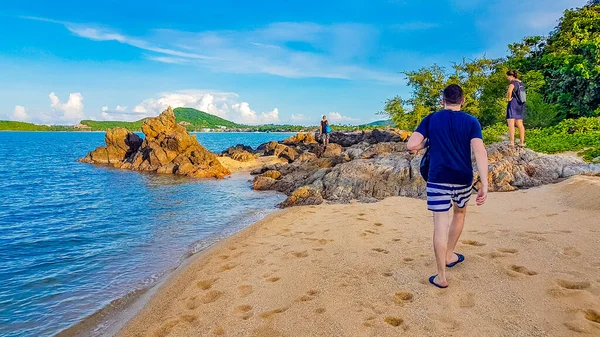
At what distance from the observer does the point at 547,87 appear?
3092cm

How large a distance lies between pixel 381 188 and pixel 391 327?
419 inches

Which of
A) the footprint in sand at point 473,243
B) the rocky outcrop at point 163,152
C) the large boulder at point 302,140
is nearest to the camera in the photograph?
the footprint in sand at point 473,243

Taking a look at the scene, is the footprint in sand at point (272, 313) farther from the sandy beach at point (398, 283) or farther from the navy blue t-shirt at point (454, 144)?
the navy blue t-shirt at point (454, 144)

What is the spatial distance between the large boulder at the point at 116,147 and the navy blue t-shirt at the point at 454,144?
40035 millimetres

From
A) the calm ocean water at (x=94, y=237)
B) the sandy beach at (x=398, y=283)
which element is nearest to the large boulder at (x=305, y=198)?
the calm ocean water at (x=94, y=237)

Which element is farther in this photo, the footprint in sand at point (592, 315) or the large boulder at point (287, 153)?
the large boulder at point (287, 153)

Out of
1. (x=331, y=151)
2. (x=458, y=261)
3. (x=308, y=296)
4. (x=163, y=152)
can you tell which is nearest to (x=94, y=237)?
(x=308, y=296)

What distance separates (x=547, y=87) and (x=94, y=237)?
35.5 m

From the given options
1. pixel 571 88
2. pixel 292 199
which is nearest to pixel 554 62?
pixel 571 88

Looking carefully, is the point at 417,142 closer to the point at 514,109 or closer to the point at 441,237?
the point at 441,237

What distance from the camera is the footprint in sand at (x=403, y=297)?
4195 millimetres

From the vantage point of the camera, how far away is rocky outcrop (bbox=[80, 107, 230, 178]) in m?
28.9

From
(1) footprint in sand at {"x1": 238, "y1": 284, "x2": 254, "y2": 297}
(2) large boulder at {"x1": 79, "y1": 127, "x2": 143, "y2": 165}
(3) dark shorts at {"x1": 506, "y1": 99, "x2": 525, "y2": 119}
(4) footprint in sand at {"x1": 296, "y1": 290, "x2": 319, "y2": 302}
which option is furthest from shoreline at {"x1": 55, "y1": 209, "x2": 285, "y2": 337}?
(2) large boulder at {"x1": 79, "y1": 127, "x2": 143, "y2": 165}

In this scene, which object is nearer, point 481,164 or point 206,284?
point 481,164
